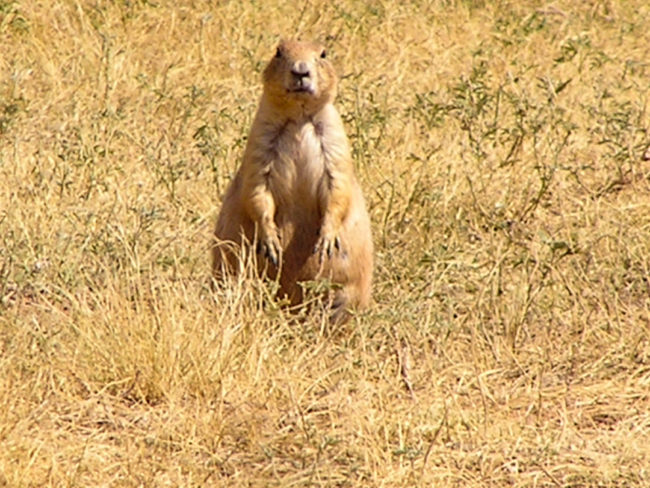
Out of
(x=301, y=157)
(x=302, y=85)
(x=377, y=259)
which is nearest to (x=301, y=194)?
(x=301, y=157)

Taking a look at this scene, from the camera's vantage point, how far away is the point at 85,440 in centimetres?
450

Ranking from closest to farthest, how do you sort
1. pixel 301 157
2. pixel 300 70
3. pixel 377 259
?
pixel 300 70, pixel 301 157, pixel 377 259

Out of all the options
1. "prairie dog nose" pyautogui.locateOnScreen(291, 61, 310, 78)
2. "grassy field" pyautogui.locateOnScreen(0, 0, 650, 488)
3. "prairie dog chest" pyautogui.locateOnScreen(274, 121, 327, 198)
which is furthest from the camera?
"prairie dog chest" pyautogui.locateOnScreen(274, 121, 327, 198)

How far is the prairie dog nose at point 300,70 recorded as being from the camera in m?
5.81

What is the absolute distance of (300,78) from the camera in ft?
19.1

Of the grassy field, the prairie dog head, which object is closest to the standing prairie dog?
the prairie dog head

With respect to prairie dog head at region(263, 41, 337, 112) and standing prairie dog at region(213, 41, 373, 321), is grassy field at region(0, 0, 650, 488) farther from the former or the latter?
prairie dog head at region(263, 41, 337, 112)

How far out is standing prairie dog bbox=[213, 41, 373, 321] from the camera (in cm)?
589

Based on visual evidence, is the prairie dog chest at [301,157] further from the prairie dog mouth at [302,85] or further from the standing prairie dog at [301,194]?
the prairie dog mouth at [302,85]

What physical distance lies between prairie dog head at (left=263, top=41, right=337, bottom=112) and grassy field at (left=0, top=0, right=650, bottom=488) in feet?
2.55

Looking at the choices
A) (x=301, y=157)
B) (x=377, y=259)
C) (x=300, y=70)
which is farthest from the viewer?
(x=377, y=259)

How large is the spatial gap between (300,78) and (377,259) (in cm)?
112

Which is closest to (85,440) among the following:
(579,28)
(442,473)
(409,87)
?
(442,473)

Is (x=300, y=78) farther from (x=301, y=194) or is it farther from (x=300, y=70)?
(x=301, y=194)
